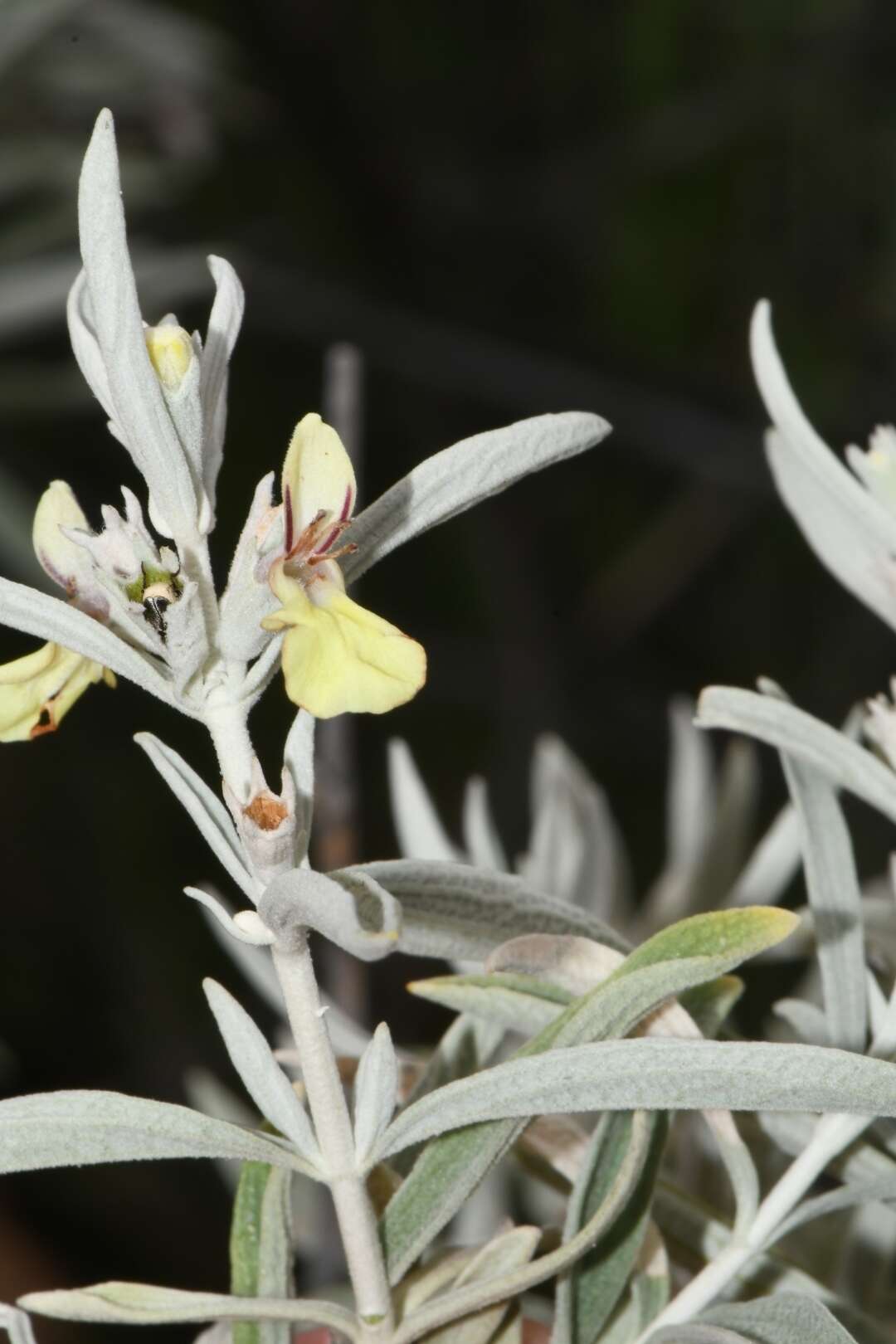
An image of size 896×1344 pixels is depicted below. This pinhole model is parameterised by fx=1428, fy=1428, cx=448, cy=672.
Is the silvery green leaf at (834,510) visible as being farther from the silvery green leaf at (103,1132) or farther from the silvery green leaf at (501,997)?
the silvery green leaf at (103,1132)

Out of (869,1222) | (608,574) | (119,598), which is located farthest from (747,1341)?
(608,574)

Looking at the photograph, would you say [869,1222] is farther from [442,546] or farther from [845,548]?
[442,546]

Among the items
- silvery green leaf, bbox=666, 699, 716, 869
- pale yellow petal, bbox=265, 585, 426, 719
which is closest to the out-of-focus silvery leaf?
pale yellow petal, bbox=265, 585, 426, 719

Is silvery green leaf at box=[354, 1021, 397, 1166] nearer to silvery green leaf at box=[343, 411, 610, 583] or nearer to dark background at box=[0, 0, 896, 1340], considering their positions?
silvery green leaf at box=[343, 411, 610, 583]

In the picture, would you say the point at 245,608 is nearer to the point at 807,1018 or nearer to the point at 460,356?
the point at 807,1018

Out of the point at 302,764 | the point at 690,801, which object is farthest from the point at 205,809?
the point at 690,801
